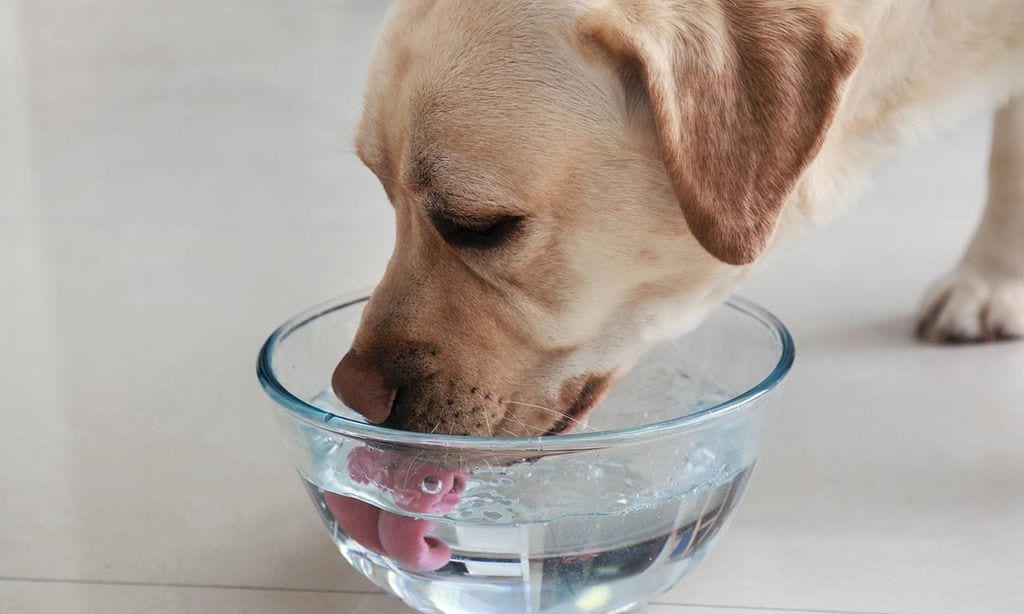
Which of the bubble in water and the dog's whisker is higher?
the bubble in water

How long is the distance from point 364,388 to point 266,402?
0.59 m

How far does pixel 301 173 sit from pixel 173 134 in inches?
27.5

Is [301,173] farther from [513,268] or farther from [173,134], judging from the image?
[513,268]

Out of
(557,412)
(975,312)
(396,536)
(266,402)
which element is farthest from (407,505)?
(975,312)

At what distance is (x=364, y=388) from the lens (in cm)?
118

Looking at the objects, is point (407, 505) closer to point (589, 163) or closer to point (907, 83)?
point (589, 163)

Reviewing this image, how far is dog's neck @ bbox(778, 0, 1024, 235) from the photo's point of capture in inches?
50.6

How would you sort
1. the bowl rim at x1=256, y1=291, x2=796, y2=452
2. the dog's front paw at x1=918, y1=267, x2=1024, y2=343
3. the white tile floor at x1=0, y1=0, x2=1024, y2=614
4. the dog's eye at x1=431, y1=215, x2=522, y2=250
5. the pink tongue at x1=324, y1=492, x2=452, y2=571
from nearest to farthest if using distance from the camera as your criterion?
the bowl rim at x1=256, y1=291, x2=796, y2=452 → the pink tongue at x1=324, y1=492, x2=452, y2=571 → the dog's eye at x1=431, y1=215, x2=522, y2=250 → the white tile floor at x1=0, y1=0, x2=1024, y2=614 → the dog's front paw at x1=918, y1=267, x2=1024, y2=343

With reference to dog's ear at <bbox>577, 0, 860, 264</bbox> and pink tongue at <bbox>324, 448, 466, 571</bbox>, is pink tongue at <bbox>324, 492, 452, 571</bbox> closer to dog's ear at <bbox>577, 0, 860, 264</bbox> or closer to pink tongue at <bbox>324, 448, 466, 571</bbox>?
pink tongue at <bbox>324, 448, 466, 571</bbox>

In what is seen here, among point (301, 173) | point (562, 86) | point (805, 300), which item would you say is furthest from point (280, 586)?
point (301, 173)

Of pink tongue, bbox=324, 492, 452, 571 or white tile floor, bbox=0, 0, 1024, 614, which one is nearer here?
pink tongue, bbox=324, 492, 452, 571

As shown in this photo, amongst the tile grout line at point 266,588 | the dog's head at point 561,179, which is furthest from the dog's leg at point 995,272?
the tile grout line at point 266,588

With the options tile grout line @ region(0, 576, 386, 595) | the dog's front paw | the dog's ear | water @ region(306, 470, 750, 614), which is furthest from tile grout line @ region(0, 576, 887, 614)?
the dog's front paw

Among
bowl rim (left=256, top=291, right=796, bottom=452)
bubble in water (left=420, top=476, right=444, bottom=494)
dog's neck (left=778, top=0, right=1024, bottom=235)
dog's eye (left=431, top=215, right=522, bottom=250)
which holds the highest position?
dog's neck (left=778, top=0, right=1024, bottom=235)
